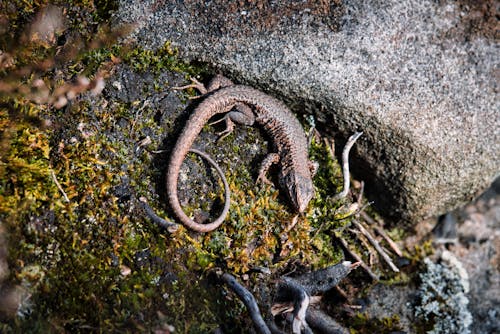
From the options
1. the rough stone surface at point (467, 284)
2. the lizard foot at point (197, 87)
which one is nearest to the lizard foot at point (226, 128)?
the lizard foot at point (197, 87)

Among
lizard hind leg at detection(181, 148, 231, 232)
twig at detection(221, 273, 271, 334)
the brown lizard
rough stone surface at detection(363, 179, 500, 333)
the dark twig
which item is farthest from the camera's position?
rough stone surface at detection(363, 179, 500, 333)

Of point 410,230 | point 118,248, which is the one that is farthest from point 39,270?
point 410,230

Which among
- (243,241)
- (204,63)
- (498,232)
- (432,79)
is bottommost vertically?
(498,232)

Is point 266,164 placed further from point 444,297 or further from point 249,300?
point 444,297

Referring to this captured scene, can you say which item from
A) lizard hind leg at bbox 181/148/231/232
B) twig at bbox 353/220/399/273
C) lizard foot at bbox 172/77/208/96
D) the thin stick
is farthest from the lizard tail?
the thin stick

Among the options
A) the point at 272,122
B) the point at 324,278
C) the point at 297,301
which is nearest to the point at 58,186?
the point at 272,122

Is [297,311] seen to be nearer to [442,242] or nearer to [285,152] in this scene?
[285,152]

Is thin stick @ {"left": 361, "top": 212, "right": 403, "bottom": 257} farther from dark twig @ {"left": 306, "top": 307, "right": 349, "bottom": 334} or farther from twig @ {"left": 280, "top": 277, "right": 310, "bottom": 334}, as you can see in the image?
twig @ {"left": 280, "top": 277, "right": 310, "bottom": 334}
